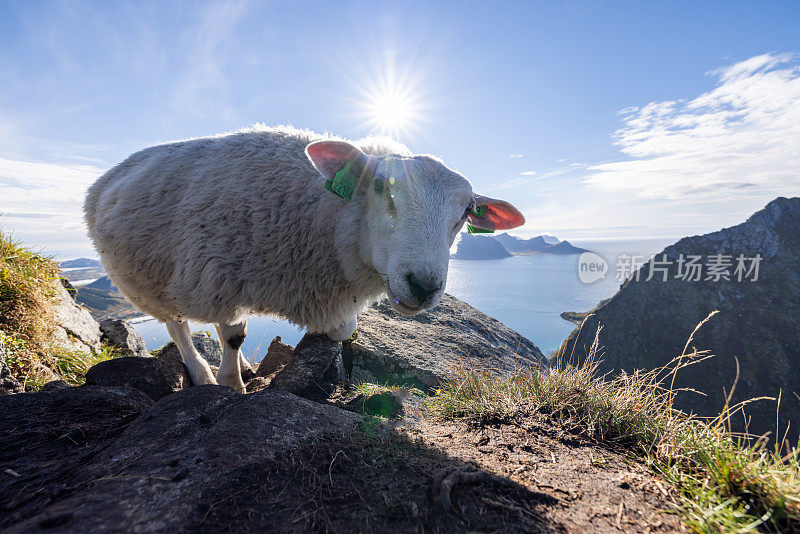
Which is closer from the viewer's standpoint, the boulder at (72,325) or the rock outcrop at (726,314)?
the boulder at (72,325)

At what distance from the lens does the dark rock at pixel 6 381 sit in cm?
356

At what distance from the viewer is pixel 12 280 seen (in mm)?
4594

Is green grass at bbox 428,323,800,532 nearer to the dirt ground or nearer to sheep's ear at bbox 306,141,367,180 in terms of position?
the dirt ground

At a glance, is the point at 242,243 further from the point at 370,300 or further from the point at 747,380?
the point at 747,380

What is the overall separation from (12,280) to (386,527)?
19.6 ft

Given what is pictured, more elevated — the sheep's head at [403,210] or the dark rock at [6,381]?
the sheep's head at [403,210]

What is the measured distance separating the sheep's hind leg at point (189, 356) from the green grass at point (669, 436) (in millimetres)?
3211

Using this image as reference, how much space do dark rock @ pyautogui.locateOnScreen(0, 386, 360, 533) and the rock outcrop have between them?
78831 millimetres

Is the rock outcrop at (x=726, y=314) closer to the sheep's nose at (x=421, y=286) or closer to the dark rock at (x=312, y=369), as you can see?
the dark rock at (x=312, y=369)

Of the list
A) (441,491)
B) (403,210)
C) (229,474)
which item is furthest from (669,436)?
(229,474)

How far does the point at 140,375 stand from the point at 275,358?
209 cm

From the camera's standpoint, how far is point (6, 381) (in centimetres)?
361

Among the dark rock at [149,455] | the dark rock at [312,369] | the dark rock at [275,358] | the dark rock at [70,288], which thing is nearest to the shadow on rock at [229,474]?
the dark rock at [149,455]

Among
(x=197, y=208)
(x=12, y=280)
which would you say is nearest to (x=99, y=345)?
(x=12, y=280)
